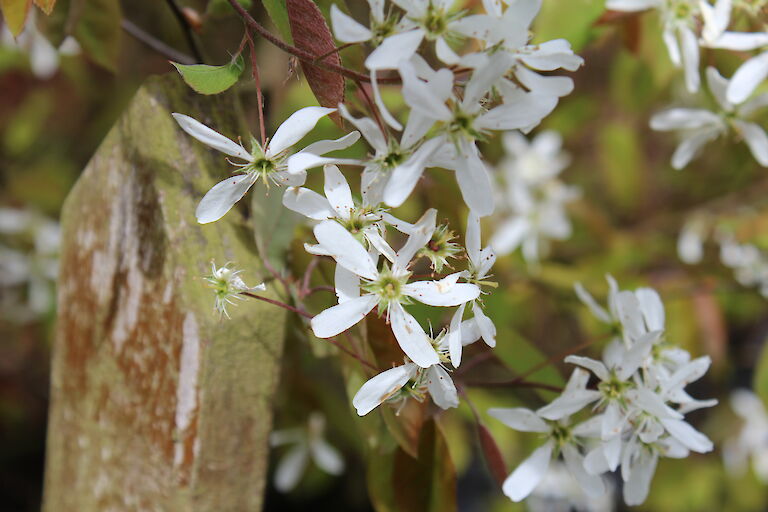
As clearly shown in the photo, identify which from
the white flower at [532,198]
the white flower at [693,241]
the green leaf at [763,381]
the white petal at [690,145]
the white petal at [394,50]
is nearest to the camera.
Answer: the white petal at [394,50]

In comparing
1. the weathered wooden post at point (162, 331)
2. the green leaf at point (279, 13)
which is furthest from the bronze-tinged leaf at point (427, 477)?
the green leaf at point (279, 13)

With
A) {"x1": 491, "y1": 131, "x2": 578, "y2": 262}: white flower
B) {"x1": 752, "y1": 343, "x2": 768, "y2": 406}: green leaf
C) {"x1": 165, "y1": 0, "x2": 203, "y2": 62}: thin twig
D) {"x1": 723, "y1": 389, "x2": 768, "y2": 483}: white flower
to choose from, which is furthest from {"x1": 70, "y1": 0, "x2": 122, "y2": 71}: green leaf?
{"x1": 723, "y1": 389, "x2": 768, "y2": 483}: white flower

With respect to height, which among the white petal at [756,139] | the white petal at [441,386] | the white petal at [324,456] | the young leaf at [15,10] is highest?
the young leaf at [15,10]

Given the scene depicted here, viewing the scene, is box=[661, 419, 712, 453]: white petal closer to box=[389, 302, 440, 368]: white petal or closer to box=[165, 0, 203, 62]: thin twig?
box=[389, 302, 440, 368]: white petal

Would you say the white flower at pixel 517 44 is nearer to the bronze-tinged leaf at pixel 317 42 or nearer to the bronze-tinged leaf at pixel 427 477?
the bronze-tinged leaf at pixel 317 42

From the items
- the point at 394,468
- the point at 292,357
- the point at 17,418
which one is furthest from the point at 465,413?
the point at 17,418

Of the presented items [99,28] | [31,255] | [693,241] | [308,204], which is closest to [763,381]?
[693,241]
